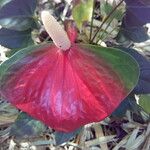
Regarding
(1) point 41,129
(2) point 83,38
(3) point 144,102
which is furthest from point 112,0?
(1) point 41,129

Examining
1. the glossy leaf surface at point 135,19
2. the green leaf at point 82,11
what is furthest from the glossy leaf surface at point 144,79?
the green leaf at point 82,11

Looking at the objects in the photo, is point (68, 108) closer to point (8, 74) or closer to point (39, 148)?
point (8, 74)

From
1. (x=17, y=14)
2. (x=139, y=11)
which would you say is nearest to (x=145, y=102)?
(x=139, y=11)

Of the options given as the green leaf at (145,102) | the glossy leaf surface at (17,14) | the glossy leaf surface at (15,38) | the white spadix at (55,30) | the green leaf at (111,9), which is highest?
the white spadix at (55,30)

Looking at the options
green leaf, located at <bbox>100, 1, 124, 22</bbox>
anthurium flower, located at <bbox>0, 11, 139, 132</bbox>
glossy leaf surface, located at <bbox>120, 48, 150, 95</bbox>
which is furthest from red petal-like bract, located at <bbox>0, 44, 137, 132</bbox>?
green leaf, located at <bbox>100, 1, 124, 22</bbox>

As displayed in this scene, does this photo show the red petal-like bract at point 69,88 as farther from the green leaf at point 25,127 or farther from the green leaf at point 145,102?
the green leaf at point 145,102

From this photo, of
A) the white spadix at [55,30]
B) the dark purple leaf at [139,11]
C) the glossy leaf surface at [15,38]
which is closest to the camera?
the white spadix at [55,30]

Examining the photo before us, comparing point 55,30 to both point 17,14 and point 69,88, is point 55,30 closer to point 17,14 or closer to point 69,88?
point 69,88
